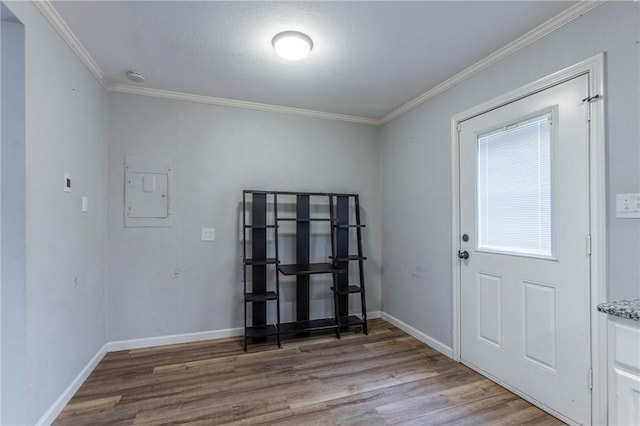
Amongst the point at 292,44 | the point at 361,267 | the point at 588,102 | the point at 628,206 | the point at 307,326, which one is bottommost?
the point at 307,326

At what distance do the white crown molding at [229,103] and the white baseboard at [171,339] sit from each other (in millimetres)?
2326

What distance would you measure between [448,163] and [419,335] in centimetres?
174

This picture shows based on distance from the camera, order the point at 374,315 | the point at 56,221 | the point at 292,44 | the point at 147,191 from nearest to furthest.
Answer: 1. the point at 56,221
2. the point at 292,44
3. the point at 147,191
4. the point at 374,315

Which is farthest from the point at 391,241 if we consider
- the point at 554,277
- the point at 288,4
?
the point at 288,4

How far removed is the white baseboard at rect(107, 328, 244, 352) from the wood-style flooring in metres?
0.08

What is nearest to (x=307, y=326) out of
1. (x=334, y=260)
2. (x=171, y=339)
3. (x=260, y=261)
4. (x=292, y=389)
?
(x=334, y=260)

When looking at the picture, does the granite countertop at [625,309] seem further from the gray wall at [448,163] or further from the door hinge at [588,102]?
the door hinge at [588,102]

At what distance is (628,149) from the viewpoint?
61.0 inches

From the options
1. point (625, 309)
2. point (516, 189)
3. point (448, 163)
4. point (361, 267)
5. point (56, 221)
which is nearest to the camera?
point (625, 309)

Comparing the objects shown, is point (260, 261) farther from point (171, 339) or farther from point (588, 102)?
point (588, 102)

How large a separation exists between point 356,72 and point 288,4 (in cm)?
94

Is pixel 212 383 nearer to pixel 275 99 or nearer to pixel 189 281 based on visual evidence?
pixel 189 281

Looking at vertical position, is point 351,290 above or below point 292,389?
above

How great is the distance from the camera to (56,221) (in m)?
1.91
